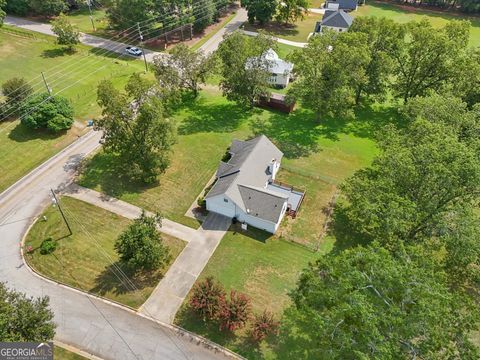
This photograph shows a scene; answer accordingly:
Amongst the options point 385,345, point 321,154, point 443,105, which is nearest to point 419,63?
point 443,105

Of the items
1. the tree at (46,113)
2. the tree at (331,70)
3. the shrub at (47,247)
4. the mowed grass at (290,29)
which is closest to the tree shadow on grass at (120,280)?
the shrub at (47,247)

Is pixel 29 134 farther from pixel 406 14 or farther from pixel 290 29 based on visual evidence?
pixel 406 14

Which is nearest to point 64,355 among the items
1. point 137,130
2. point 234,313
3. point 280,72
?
point 234,313

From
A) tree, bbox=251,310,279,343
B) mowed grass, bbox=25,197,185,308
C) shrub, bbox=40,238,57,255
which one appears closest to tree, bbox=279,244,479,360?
tree, bbox=251,310,279,343

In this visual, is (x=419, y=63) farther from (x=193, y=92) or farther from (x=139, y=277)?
(x=139, y=277)

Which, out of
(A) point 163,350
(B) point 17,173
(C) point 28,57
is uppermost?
(C) point 28,57

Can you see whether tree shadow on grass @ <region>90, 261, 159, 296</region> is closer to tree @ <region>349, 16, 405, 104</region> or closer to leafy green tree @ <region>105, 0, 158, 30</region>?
tree @ <region>349, 16, 405, 104</region>
